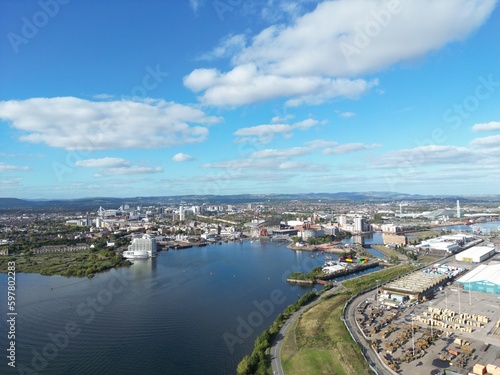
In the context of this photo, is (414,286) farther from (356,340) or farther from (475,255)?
(475,255)

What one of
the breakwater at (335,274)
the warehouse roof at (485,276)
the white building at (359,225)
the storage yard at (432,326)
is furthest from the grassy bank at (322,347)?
the white building at (359,225)

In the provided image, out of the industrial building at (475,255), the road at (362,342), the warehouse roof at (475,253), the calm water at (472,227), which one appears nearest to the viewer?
the road at (362,342)

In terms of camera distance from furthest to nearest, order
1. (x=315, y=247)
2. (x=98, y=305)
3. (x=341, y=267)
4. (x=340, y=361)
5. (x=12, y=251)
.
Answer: (x=315, y=247) < (x=12, y=251) < (x=341, y=267) < (x=98, y=305) < (x=340, y=361)

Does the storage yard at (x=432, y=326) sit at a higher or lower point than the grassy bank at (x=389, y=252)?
higher

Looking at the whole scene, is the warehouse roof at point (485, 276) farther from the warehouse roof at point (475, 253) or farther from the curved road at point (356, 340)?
the curved road at point (356, 340)

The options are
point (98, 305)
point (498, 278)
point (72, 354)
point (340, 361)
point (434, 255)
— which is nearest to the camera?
point (340, 361)

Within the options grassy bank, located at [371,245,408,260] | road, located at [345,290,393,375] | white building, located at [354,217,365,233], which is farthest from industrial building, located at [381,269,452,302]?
white building, located at [354,217,365,233]

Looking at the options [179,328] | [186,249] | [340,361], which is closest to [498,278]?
[340,361]

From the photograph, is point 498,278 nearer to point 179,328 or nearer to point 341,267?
point 341,267
